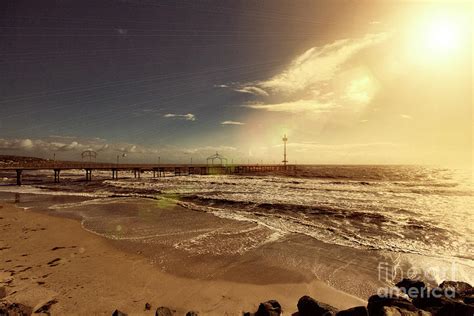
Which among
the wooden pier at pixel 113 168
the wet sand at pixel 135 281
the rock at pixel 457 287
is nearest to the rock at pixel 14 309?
the wet sand at pixel 135 281

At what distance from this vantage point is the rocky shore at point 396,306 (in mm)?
4652

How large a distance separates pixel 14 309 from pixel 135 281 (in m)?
2.69

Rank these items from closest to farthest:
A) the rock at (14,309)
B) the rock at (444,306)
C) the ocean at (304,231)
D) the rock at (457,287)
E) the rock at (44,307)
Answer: the rock at (444,306), the rock at (14,309), the rock at (44,307), the rock at (457,287), the ocean at (304,231)

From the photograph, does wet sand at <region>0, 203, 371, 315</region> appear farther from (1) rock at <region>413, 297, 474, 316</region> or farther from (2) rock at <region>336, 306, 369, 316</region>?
(2) rock at <region>336, 306, 369, 316</region>

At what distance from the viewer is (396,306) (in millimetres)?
A: 4730

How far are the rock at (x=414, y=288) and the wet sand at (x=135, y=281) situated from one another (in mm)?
1189

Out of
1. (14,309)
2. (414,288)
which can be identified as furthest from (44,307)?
(414,288)

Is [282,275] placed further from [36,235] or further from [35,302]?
[36,235]

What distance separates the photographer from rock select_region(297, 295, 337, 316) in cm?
513

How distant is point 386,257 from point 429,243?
339cm

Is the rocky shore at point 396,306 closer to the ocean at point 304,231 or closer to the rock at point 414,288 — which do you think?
the rock at point 414,288

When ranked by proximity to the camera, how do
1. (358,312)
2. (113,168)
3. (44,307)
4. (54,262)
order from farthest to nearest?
(113,168) → (54,262) → (44,307) → (358,312)

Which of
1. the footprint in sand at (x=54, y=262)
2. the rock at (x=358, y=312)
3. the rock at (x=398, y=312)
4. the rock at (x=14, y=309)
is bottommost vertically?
the footprint in sand at (x=54, y=262)

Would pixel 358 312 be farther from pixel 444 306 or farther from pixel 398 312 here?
pixel 444 306
